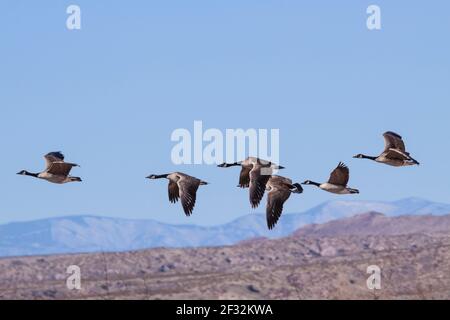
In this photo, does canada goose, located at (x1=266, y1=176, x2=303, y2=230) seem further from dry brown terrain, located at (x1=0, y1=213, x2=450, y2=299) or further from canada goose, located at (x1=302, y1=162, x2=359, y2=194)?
dry brown terrain, located at (x1=0, y1=213, x2=450, y2=299)

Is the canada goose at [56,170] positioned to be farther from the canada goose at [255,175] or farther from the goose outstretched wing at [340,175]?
the goose outstretched wing at [340,175]

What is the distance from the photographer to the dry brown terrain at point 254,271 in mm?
128375

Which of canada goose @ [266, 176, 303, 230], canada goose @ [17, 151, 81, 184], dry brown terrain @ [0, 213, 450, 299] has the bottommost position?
dry brown terrain @ [0, 213, 450, 299]

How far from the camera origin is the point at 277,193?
39.9m

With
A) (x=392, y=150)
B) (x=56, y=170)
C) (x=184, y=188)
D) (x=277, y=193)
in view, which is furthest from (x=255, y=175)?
(x=56, y=170)

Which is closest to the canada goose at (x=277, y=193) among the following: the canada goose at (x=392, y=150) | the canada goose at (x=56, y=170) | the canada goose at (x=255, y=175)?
the canada goose at (x=255, y=175)

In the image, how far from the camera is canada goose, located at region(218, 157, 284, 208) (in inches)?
1491

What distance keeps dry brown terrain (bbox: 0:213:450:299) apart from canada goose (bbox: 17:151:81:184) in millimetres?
61721

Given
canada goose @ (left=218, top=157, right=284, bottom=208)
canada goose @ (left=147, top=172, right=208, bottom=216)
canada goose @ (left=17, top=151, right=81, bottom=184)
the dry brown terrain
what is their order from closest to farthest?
canada goose @ (left=218, top=157, right=284, bottom=208)
canada goose @ (left=147, top=172, right=208, bottom=216)
canada goose @ (left=17, top=151, right=81, bottom=184)
the dry brown terrain

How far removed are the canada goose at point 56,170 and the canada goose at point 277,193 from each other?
5895 millimetres

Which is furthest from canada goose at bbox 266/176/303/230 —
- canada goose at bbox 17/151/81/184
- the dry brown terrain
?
the dry brown terrain

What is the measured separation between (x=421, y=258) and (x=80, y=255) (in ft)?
157

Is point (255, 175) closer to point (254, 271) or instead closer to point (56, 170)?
point (56, 170)

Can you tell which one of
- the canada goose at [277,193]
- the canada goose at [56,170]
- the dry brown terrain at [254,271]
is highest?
the canada goose at [56,170]
